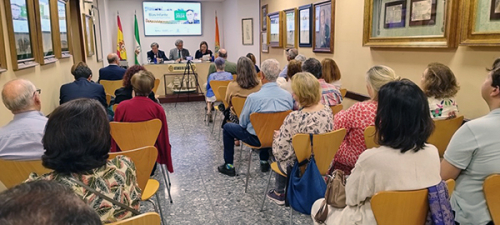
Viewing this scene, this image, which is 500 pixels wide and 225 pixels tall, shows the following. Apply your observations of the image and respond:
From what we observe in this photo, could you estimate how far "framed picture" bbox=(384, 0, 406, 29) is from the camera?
3442 mm

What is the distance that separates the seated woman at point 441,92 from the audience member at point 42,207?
254cm

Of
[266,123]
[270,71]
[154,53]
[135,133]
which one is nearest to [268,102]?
[266,123]

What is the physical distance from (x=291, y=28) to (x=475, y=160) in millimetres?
5029

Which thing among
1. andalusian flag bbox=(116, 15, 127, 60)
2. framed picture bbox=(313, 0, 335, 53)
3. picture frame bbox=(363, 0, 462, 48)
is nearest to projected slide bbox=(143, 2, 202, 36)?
andalusian flag bbox=(116, 15, 127, 60)

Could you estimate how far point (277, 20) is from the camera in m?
6.84

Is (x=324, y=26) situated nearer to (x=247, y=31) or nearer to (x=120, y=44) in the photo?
(x=247, y=31)

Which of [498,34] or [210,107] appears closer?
[498,34]

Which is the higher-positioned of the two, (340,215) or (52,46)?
(52,46)

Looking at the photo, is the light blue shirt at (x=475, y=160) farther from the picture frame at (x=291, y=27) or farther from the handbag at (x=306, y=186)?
the picture frame at (x=291, y=27)

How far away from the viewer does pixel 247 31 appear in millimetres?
9031

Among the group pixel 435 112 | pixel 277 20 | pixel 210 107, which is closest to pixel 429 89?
pixel 435 112

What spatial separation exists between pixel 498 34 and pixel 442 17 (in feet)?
2.02

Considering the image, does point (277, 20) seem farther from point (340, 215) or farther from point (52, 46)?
point (340, 215)

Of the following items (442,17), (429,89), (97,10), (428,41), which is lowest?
(429,89)
